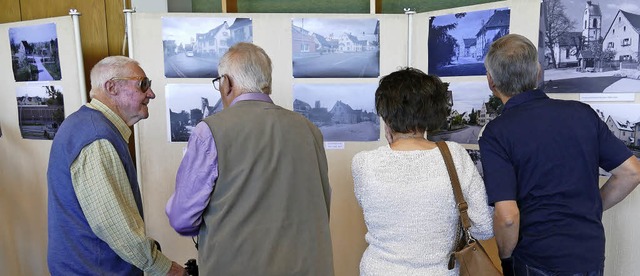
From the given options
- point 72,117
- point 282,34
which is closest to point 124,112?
point 72,117

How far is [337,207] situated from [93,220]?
1373mm

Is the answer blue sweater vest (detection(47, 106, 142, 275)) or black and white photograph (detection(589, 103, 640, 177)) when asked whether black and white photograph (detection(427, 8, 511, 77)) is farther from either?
blue sweater vest (detection(47, 106, 142, 275))

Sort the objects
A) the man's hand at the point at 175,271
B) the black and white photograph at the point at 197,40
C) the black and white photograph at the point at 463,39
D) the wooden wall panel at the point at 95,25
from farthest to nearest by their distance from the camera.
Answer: the wooden wall panel at the point at 95,25, the black and white photograph at the point at 197,40, the black and white photograph at the point at 463,39, the man's hand at the point at 175,271

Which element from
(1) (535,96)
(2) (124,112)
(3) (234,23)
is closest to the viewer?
(1) (535,96)

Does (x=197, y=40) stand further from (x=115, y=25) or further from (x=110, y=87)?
(x=115, y=25)

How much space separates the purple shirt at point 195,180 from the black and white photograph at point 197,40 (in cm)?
116

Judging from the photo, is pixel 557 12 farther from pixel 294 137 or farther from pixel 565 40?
pixel 294 137

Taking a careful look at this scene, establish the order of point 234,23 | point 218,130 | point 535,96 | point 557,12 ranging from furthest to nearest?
point 234,23 → point 557,12 → point 535,96 → point 218,130

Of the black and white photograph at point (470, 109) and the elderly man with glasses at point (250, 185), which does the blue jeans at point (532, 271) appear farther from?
the black and white photograph at point (470, 109)

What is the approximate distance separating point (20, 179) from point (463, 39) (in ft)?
8.85

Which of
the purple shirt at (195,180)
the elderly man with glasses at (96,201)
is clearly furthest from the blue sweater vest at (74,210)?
the purple shirt at (195,180)

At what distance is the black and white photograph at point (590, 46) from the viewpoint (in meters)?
1.90

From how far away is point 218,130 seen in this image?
1.34 meters

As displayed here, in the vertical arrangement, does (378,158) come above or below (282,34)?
below
